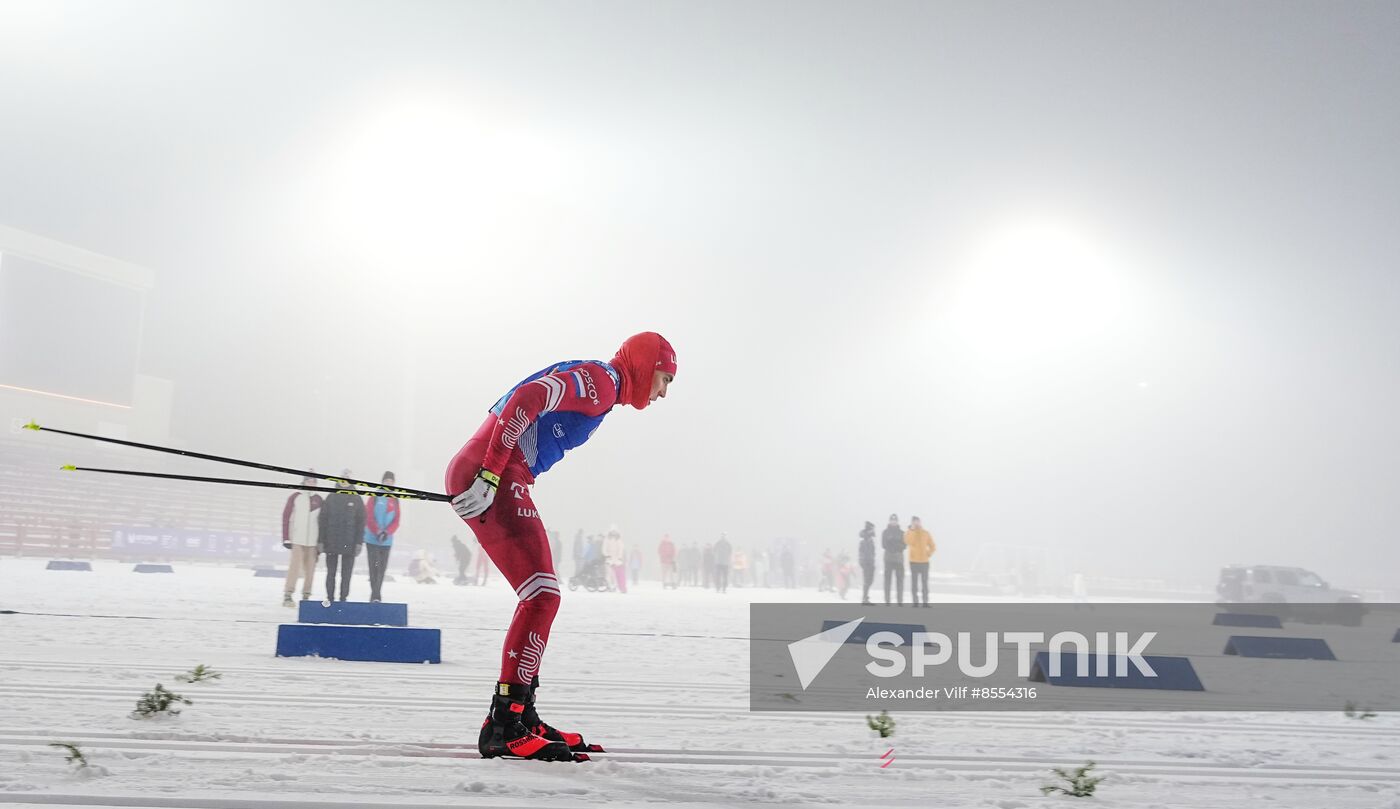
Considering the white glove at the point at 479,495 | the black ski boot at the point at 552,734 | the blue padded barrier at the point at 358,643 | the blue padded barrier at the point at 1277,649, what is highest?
the white glove at the point at 479,495

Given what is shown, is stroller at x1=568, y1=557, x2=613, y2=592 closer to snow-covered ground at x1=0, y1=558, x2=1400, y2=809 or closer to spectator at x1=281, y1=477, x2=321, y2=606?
spectator at x1=281, y1=477, x2=321, y2=606

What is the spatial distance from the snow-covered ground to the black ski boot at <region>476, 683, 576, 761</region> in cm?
6

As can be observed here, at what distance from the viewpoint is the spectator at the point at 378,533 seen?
37.9ft

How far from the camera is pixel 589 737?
12.5ft

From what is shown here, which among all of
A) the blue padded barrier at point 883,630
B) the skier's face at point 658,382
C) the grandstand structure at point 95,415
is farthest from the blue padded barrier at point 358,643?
the grandstand structure at point 95,415

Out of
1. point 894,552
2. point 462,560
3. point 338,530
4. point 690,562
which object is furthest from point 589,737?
point 690,562

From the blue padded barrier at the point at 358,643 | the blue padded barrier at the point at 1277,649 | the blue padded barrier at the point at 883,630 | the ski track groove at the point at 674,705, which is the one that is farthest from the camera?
the blue padded barrier at the point at 1277,649

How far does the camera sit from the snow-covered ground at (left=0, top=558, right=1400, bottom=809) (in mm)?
2699

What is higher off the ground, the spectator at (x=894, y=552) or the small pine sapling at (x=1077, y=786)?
the spectator at (x=894, y=552)

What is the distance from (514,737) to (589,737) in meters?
0.58

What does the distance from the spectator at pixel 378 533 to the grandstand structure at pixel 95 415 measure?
20.9 meters

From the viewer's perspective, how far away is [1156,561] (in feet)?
160

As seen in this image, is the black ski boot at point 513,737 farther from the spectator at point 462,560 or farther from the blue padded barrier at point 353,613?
the spectator at point 462,560

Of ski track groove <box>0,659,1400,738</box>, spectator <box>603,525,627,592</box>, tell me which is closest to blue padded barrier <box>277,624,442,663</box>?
ski track groove <box>0,659,1400,738</box>
